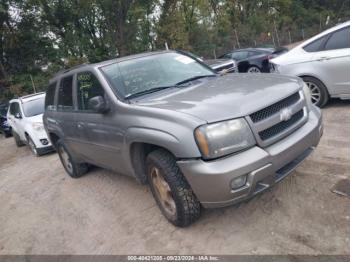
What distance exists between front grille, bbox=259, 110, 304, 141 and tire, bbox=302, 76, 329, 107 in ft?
10.4

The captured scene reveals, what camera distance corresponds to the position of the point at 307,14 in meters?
39.2

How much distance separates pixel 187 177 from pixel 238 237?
809mm

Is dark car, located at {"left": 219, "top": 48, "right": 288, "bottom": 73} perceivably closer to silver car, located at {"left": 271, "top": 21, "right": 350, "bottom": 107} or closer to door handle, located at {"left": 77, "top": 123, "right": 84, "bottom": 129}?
silver car, located at {"left": 271, "top": 21, "right": 350, "bottom": 107}

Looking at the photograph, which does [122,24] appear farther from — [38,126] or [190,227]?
[190,227]

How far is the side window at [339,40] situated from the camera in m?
6.15

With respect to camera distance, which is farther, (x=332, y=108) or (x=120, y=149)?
(x=332, y=108)

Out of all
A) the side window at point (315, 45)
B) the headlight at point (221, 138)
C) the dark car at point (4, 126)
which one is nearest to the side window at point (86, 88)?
the headlight at point (221, 138)

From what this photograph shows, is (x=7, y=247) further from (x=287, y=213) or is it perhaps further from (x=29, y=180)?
(x=287, y=213)

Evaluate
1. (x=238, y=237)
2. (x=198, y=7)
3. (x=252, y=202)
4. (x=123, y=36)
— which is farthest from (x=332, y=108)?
(x=198, y=7)

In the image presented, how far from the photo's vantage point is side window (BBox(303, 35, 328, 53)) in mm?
6484

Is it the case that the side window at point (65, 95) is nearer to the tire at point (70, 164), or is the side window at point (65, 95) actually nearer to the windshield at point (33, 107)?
the tire at point (70, 164)

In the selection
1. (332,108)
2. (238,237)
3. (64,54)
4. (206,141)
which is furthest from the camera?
(64,54)

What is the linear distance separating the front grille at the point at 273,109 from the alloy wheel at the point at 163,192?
112 centimetres

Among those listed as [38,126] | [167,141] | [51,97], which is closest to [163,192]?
[167,141]
